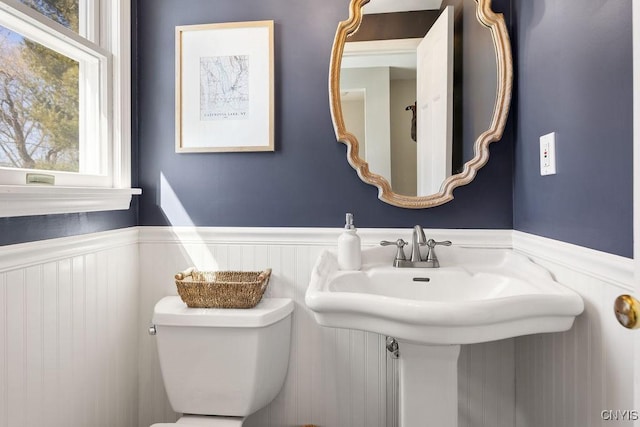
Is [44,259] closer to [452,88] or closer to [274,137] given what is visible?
[274,137]

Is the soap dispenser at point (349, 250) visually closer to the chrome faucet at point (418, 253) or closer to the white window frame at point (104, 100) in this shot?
the chrome faucet at point (418, 253)

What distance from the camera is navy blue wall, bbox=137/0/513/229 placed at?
1.58 m

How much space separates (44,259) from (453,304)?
1.18 metres

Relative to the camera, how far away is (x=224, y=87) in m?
1.67

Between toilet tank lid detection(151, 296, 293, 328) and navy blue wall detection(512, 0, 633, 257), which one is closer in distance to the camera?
navy blue wall detection(512, 0, 633, 257)

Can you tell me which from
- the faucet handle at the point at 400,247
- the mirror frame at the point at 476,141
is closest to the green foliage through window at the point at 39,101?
the mirror frame at the point at 476,141

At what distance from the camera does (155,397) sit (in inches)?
67.7

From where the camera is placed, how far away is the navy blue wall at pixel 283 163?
5.17ft

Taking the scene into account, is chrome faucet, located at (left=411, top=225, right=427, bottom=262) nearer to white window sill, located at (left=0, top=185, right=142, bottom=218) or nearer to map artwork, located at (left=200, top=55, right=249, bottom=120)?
map artwork, located at (left=200, top=55, right=249, bottom=120)

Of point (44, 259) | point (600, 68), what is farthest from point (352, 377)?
point (600, 68)

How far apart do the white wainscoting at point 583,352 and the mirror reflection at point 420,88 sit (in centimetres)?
44

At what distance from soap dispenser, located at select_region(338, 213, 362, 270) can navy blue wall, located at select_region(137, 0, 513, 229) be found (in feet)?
0.57
